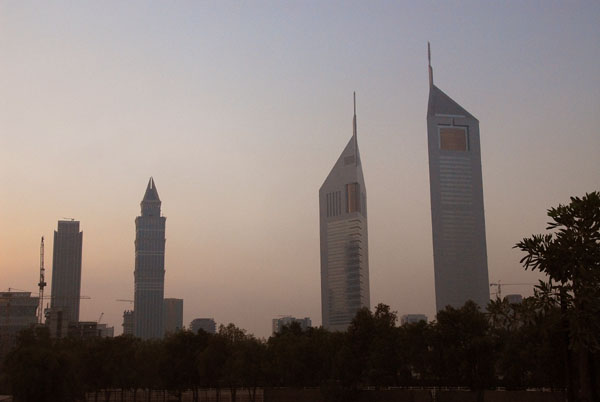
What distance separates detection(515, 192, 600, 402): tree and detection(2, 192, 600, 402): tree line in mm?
49

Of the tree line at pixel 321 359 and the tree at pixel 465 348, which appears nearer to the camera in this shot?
the tree line at pixel 321 359

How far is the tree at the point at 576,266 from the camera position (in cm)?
3506

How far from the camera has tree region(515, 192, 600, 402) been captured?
35062 mm

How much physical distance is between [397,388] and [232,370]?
17.3m

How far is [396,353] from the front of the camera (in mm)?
67062

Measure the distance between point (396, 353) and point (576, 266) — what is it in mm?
33257

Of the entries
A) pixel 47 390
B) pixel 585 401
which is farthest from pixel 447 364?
pixel 47 390

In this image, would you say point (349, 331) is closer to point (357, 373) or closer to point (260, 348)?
point (357, 373)

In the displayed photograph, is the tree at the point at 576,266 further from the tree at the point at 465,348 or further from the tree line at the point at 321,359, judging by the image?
the tree at the point at 465,348

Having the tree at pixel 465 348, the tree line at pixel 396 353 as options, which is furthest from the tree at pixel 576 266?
the tree at pixel 465 348

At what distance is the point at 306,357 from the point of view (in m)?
74.1

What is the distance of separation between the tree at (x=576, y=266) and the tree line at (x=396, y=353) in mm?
49

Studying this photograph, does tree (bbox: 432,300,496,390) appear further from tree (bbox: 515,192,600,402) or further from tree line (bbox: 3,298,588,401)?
tree (bbox: 515,192,600,402)

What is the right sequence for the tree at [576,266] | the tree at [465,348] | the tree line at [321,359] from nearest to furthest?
the tree at [576,266] → the tree line at [321,359] → the tree at [465,348]
